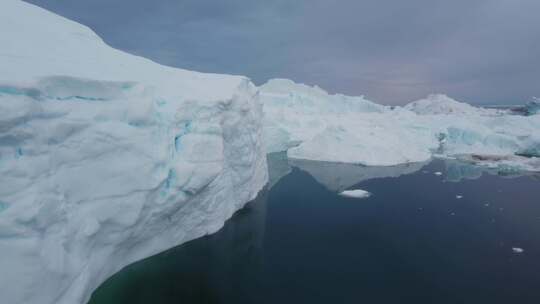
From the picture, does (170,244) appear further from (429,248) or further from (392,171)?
(392,171)

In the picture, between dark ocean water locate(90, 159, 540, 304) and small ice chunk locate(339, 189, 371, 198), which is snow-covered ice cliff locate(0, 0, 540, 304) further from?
small ice chunk locate(339, 189, 371, 198)

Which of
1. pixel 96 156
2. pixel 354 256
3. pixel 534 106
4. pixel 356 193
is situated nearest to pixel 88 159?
pixel 96 156

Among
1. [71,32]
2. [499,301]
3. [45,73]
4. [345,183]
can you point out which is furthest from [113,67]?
[345,183]

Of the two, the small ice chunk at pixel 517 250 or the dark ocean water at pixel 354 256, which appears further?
the small ice chunk at pixel 517 250

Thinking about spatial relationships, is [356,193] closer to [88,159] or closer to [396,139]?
[88,159]

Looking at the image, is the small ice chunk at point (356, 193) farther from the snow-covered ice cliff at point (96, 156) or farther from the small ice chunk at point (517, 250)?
the small ice chunk at point (517, 250)

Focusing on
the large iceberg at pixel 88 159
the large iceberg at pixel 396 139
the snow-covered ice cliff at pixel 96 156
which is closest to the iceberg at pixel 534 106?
the large iceberg at pixel 396 139

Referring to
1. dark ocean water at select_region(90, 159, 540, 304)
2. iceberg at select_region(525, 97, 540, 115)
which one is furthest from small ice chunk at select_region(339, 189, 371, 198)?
iceberg at select_region(525, 97, 540, 115)
